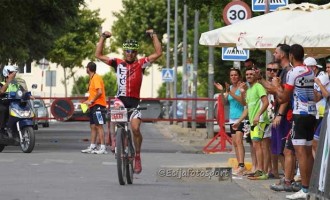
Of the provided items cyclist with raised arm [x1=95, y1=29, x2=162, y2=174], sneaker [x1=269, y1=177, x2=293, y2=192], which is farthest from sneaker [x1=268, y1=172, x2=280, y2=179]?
sneaker [x1=269, y1=177, x2=293, y2=192]

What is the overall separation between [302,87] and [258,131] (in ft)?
11.9

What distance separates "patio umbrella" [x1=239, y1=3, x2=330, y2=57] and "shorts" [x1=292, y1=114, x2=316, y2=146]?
225cm

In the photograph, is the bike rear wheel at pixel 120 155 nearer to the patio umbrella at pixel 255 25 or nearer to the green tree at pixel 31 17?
the patio umbrella at pixel 255 25

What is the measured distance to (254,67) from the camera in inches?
663

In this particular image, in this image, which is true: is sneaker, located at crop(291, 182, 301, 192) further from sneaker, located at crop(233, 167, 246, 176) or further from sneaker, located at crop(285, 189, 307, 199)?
sneaker, located at crop(233, 167, 246, 176)

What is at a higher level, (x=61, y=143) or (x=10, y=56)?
(x=10, y=56)

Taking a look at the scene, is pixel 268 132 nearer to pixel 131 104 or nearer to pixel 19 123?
pixel 131 104

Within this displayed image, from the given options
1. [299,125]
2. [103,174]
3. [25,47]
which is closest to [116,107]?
[103,174]

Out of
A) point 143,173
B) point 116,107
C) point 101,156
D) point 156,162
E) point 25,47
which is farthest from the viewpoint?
point 25,47

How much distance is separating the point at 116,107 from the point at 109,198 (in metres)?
2.43

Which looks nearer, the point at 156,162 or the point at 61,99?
the point at 156,162

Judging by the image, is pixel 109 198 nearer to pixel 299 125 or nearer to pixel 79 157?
pixel 299 125

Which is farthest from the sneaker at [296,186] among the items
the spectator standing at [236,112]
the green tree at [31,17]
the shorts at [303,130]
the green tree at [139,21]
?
the green tree at [139,21]

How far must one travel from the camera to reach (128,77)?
610 inches
